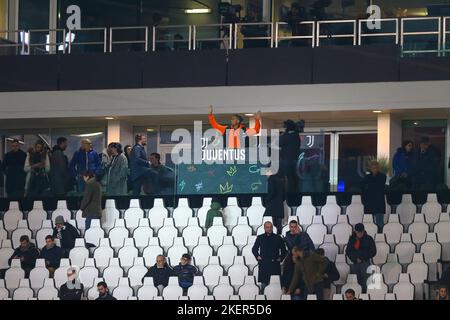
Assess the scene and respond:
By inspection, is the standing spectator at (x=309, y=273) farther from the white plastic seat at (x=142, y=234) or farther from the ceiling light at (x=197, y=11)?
the ceiling light at (x=197, y=11)

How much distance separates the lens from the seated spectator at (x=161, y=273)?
26234mm

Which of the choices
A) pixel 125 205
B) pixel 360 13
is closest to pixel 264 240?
pixel 125 205

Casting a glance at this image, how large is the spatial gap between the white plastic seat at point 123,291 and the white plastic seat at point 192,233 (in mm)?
1201

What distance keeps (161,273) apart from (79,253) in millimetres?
1928

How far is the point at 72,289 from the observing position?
2652 centimetres

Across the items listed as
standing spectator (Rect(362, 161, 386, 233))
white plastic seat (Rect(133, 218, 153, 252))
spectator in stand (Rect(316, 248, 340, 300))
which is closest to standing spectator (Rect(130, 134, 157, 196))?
white plastic seat (Rect(133, 218, 153, 252))

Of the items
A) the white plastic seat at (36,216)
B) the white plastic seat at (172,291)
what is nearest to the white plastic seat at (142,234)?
the white plastic seat at (172,291)

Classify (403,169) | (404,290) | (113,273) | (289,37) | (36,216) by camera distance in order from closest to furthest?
(404,290) → (403,169) → (113,273) → (36,216) → (289,37)

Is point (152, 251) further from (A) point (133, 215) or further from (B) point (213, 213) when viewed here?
(B) point (213, 213)

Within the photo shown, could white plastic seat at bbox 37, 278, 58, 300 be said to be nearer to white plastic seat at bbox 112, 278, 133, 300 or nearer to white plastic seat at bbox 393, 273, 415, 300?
white plastic seat at bbox 112, 278, 133, 300

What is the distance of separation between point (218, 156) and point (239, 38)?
174 inches

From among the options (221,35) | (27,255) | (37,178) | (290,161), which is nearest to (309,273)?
(290,161)

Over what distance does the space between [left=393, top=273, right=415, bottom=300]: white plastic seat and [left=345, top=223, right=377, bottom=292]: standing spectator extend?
583 millimetres
